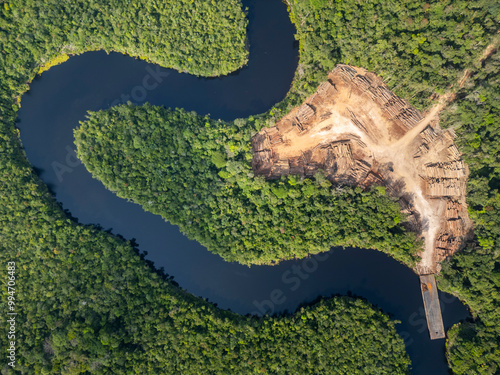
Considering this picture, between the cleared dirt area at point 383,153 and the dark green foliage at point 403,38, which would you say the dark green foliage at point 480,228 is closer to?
the cleared dirt area at point 383,153

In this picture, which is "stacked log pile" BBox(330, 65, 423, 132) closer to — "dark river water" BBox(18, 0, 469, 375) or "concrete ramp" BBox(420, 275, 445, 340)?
"dark river water" BBox(18, 0, 469, 375)

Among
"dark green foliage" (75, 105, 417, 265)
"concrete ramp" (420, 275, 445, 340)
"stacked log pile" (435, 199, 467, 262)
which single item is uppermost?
"dark green foliage" (75, 105, 417, 265)

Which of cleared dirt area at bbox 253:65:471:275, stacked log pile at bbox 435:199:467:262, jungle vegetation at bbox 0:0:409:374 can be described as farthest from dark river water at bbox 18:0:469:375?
cleared dirt area at bbox 253:65:471:275

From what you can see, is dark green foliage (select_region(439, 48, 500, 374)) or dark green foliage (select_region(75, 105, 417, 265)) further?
dark green foliage (select_region(75, 105, 417, 265))

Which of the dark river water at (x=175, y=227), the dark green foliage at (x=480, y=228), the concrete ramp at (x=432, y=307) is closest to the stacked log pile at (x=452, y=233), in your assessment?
the dark green foliage at (x=480, y=228)

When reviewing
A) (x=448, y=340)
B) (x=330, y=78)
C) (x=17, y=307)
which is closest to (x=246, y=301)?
(x=448, y=340)

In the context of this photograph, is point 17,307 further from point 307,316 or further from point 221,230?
point 307,316
